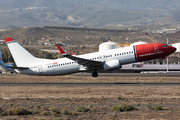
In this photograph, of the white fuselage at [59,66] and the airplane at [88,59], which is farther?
the white fuselage at [59,66]

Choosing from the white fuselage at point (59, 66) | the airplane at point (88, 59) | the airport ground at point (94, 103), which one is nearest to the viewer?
the airport ground at point (94, 103)

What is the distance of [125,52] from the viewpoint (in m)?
49.3

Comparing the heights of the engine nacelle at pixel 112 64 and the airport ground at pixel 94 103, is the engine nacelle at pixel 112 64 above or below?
above

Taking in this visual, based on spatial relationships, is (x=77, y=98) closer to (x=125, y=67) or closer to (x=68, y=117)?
(x=68, y=117)

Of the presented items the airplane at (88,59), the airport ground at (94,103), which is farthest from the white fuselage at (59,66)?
the airport ground at (94,103)

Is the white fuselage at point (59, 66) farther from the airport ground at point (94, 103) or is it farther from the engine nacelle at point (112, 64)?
the airport ground at point (94, 103)

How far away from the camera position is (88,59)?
167 feet

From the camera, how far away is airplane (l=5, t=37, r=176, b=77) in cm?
4888

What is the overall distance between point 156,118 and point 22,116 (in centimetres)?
1254

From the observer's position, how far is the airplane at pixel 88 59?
48.9 m

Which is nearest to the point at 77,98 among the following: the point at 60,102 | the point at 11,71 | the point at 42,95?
the point at 60,102

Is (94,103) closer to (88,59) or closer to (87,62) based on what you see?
(87,62)

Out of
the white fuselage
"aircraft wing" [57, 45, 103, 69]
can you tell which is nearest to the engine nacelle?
the white fuselage

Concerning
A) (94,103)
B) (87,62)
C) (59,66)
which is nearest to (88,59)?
(87,62)
